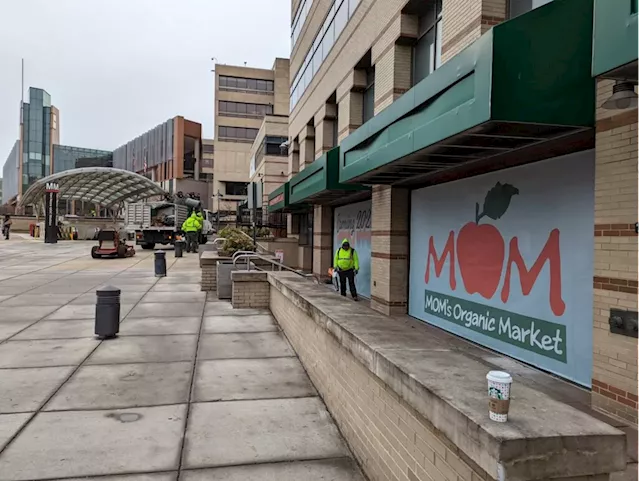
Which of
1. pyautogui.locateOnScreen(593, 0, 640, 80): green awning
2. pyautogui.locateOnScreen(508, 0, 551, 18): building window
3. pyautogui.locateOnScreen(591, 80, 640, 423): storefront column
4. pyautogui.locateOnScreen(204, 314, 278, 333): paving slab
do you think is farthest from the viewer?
pyautogui.locateOnScreen(204, 314, 278, 333): paving slab

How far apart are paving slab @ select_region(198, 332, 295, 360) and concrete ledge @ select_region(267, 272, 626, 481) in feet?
10.6

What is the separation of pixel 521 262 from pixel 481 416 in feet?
14.7

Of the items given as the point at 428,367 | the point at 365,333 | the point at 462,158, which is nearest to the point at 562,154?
the point at 462,158

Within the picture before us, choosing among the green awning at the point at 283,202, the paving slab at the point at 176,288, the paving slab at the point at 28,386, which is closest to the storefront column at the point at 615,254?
the paving slab at the point at 28,386

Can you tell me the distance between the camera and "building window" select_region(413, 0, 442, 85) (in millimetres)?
8719

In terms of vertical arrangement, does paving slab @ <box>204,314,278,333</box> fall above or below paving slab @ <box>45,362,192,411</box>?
above

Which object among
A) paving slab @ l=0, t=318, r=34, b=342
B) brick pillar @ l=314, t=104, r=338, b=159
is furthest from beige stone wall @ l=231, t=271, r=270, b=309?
brick pillar @ l=314, t=104, r=338, b=159

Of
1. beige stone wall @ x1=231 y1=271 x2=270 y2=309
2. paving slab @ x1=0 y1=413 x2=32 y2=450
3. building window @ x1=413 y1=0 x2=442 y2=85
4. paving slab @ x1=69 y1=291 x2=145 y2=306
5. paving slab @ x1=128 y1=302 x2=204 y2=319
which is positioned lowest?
paving slab @ x1=0 y1=413 x2=32 y2=450

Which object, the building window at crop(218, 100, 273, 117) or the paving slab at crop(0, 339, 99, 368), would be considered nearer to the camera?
the paving slab at crop(0, 339, 99, 368)

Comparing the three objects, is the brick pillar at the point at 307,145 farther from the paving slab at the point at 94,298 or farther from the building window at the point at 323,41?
the paving slab at the point at 94,298

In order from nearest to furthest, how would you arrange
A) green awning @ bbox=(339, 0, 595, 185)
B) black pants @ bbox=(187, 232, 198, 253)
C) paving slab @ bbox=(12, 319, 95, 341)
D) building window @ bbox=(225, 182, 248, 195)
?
green awning @ bbox=(339, 0, 595, 185) < paving slab @ bbox=(12, 319, 95, 341) < black pants @ bbox=(187, 232, 198, 253) < building window @ bbox=(225, 182, 248, 195)

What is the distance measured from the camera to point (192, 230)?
85.9 ft

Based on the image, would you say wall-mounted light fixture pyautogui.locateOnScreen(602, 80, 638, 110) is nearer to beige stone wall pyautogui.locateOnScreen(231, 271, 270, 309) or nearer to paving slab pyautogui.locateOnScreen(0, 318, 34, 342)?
beige stone wall pyautogui.locateOnScreen(231, 271, 270, 309)

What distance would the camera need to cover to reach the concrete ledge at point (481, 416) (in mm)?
2160
